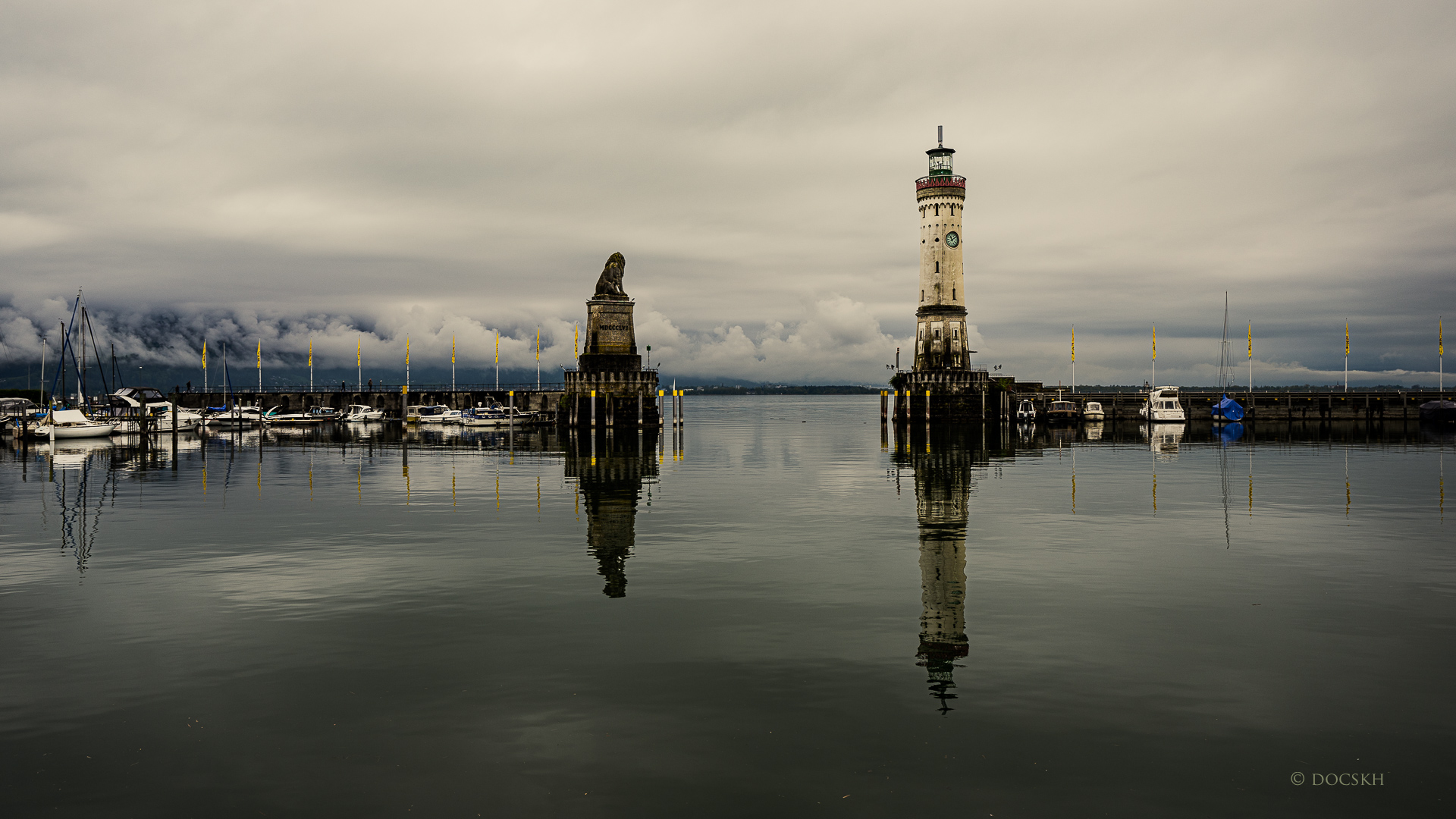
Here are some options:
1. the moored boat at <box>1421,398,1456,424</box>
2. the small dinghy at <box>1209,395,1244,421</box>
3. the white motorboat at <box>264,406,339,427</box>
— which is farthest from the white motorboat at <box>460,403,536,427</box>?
the moored boat at <box>1421,398,1456,424</box>

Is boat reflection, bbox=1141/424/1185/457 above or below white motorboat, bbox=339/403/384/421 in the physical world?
below

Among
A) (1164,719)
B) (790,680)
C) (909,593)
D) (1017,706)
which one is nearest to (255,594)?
(790,680)

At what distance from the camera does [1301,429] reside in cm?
9138

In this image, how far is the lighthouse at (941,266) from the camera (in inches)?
3994

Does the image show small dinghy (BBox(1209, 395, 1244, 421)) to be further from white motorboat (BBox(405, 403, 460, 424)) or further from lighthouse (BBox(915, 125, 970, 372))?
white motorboat (BBox(405, 403, 460, 424))

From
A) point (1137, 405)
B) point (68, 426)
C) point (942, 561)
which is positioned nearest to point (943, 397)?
point (1137, 405)

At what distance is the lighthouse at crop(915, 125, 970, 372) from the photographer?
10144 cm

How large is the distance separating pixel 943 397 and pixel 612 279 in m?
41.4

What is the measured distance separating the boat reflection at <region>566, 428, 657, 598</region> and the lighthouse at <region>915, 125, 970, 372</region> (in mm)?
40872

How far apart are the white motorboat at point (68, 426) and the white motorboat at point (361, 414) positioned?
43.0 meters

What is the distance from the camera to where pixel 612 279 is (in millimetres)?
86562

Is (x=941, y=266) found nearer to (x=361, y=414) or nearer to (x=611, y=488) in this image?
(x=611, y=488)

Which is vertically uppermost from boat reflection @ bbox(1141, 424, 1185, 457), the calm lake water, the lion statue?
the lion statue

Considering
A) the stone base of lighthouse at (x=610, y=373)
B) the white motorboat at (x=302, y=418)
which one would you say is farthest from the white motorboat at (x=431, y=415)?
the stone base of lighthouse at (x=610, y=373)
